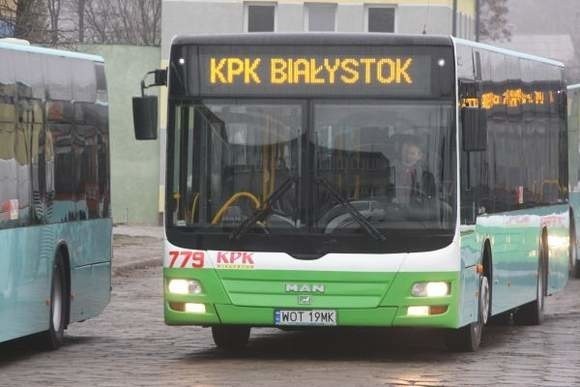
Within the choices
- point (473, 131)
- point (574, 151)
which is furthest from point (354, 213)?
point (574, 151)

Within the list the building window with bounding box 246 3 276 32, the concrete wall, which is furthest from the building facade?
the concrete wall

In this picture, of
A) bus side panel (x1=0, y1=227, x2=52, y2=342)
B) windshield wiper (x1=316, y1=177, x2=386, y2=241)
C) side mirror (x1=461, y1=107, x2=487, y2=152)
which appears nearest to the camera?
bus side panel (x1=0, y1=227, x2=52, y2=342)

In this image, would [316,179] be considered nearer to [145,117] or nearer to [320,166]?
[320,166]

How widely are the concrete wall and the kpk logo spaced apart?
49340mm

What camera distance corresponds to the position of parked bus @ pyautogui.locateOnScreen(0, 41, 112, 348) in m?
16.8

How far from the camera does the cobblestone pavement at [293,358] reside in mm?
15320

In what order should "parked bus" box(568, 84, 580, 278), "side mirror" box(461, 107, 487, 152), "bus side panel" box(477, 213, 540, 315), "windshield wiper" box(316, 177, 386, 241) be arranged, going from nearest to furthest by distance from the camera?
1. "windshield wiper" box(316, 177, 386, 241)
2. "side mirror" box(461, 107, 487, 152)
3. "bus side panel" box(477, 213, 540, 315)
4. "parked bus" box(568, 84, 580, 278)

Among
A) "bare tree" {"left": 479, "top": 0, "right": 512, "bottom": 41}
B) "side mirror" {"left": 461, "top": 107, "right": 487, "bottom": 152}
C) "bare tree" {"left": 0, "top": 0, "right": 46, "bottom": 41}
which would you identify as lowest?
"side mirror" {"left": 461, "top": 107, "right": 487, "bottom": 152}

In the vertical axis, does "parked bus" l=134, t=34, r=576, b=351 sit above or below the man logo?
above

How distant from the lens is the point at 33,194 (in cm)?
1748

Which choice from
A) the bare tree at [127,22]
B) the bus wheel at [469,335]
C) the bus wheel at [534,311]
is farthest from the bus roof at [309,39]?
the bare tree at [127,22]

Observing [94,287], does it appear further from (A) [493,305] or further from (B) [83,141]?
(A) [493,305]

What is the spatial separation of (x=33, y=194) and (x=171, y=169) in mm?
1279

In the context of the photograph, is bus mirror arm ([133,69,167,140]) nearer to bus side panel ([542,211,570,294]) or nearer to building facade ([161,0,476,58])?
bus side panel ([542,211,570,294])
